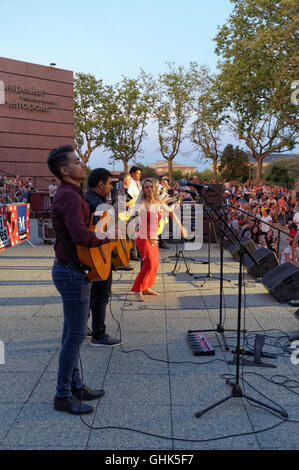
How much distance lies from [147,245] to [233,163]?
136 feet

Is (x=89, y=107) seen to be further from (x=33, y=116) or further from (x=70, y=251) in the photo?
(x=70, y=251)

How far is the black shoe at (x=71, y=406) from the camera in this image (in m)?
3.16

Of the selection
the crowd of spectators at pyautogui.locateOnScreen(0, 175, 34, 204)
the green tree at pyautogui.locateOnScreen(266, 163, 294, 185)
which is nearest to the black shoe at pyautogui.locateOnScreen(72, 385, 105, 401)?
the crowd of spectators at pyautogui.locateOnScreen(0, 175, 34, 204)

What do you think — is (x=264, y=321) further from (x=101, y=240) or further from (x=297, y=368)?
(x=101, y=240)

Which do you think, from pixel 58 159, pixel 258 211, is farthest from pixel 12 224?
pixel 258 211

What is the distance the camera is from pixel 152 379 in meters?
3.77

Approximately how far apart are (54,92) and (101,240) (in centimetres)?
3344

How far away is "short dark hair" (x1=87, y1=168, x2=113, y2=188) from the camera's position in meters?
4.12

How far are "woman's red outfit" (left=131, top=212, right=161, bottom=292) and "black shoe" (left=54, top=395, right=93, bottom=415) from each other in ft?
10.7

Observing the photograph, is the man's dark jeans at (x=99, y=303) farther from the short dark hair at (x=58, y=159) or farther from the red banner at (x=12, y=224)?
the red banner at (x=12, y=224)

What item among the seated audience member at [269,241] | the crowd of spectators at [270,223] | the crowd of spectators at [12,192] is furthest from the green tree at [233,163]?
the seated audience member at [269,241]

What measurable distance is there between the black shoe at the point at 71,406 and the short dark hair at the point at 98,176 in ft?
6.46

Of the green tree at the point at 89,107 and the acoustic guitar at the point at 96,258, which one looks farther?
the green tree at the point at 89,107

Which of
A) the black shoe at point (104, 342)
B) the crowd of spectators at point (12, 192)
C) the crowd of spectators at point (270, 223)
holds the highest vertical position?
the crowd of spectators at point (12, 192)
